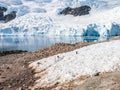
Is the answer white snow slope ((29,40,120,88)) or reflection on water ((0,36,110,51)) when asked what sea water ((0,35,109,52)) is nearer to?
reflection on water ((0,36,110,51))

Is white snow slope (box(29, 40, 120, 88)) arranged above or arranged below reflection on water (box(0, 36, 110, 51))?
above

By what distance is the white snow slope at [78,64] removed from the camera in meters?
16.3

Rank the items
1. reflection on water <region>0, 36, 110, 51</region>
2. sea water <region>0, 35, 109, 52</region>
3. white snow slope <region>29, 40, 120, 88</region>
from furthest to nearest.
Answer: reflection on water <region>0, 36, 110, 51</region>
sea water <region>0, 35, 109, 52</region>
white snow slope <region>29, 40, 120, 88</region>

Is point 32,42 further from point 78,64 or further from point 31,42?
point 78,64

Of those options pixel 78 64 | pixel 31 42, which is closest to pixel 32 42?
pixel 31 42

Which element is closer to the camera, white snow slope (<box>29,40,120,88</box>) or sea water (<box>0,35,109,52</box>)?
white snow slope (<box>29,40,120,88</box>)

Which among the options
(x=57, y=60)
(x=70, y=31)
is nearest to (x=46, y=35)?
(x=70, y=31)

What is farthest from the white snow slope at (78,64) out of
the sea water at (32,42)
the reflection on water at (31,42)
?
the reflection on water at (31,42)

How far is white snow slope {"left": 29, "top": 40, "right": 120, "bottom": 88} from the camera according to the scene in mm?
16297

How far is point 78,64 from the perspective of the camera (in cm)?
1761

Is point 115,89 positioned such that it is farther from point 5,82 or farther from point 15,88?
point 5,82

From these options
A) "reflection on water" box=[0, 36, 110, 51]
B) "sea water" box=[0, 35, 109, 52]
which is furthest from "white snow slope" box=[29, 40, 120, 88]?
"reflection on water" box=[0, 36, 110, 51]

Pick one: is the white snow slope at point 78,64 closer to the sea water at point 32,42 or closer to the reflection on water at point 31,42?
the sea water at point 32,42

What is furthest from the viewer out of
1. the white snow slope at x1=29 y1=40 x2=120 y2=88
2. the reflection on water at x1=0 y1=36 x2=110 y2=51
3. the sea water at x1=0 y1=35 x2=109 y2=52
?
the reflection on water at x1=0 y1=36 x2=110 y2=51
